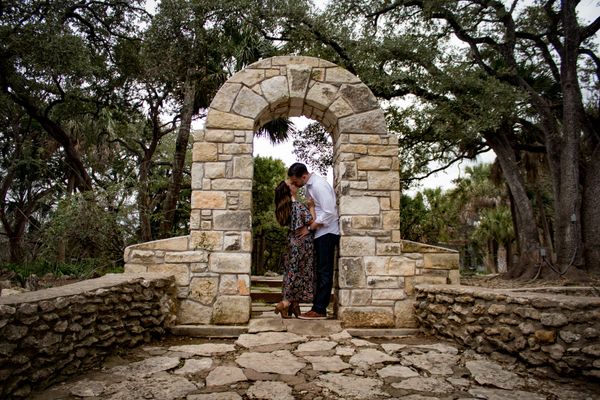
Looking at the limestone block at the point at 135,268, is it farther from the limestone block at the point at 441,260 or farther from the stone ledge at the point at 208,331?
the limestone block at the point at 441,260

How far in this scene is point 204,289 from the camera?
3.90 m

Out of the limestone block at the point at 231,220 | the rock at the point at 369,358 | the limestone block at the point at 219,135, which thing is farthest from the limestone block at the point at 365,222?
the limestone block at the point at 219,135

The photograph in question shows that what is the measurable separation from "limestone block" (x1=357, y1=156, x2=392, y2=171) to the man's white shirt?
0.46 meters

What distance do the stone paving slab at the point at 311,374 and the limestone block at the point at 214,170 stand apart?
1.67m

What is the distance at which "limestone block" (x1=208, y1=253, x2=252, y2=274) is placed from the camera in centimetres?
393

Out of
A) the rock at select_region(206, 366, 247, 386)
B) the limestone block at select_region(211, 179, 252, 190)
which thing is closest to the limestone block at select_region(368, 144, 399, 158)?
the limestone block at select_region(211, 179, 252, 190)

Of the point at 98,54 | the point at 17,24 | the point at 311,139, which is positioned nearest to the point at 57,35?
the point at 17,24

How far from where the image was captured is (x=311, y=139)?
35.3 ft

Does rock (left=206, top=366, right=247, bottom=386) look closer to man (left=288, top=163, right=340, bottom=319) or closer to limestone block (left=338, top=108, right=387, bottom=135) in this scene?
man (left=288, top=163, right=340, bottom=319)

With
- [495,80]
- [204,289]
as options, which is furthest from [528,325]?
[495,80]

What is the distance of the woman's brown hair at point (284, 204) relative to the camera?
4.37 meters

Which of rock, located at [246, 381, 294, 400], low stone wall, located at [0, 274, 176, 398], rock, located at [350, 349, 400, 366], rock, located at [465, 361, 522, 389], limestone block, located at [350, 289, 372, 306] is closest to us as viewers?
low stone wall, located at [0, 274, 176, 398]

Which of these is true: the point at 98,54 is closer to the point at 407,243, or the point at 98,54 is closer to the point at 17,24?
the point at 17,24

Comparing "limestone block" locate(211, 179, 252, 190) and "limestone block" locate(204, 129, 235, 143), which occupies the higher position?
"limestone block" locate(204, 129, 235, 143)
